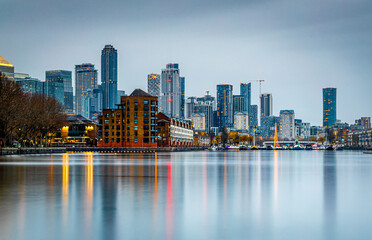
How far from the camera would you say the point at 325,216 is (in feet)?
63.4

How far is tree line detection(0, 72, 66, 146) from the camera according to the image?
101 metres

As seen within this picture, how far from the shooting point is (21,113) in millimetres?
107188

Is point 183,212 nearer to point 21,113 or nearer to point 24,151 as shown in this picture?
point 21,113

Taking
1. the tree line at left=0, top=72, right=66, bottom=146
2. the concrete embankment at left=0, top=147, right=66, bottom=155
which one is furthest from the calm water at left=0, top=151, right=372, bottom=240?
the concrete embankment at left=0, top=147, right=66, bottom=155

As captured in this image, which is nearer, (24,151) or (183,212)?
(183,212)

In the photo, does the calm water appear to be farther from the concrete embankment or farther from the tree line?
the concrete embankment

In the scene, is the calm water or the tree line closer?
the calm water

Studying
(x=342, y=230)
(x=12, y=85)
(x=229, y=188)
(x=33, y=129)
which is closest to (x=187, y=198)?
(x=229, y=188)

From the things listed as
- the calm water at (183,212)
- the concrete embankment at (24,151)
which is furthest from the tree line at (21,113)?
the calm water at (183,212)

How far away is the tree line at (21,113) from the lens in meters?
101

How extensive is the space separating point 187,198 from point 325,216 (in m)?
7.76

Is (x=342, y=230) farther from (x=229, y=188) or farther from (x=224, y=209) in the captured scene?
(x=229, y=188)

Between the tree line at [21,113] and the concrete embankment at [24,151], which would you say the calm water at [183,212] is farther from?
the concrete embankment at [24,151]

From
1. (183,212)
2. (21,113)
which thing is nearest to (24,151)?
(21,113)
